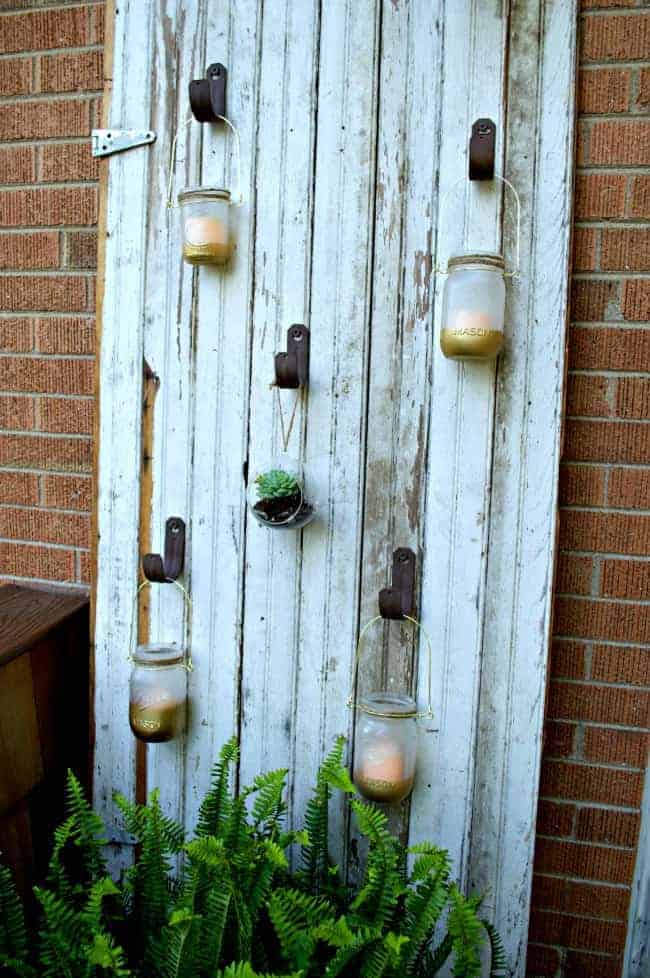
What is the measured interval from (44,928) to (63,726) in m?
0.42

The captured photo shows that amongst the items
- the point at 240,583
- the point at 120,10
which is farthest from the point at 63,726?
the point at 120,10

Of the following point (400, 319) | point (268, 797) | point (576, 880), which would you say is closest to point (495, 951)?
point (576, 880)

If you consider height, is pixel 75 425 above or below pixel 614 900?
above

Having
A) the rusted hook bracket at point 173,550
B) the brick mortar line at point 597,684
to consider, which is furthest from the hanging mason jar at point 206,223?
the brick mortar line at point 597,684

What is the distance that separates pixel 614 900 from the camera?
65.7 inches

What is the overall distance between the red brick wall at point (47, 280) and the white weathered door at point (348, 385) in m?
0.16

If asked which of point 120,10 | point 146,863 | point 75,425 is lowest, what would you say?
point 146,863

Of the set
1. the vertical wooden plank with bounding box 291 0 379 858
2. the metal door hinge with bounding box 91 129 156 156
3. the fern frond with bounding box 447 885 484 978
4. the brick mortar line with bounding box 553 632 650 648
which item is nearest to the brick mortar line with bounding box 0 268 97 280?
the metal door hinge with bounding box 91 129 156 156

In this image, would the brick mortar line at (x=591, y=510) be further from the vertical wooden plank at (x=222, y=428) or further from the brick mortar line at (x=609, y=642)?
the vertical wooden plank at (x=222, y=428)

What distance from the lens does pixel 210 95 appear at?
62.3 inches

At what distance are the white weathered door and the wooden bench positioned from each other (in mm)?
158

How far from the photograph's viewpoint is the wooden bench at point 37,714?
1605 millimetres

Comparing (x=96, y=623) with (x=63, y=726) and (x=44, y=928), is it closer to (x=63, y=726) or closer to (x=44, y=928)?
(x=63, y=726)

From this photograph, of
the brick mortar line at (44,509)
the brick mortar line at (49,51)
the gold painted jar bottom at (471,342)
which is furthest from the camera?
the brick mortar line at (44,509)
